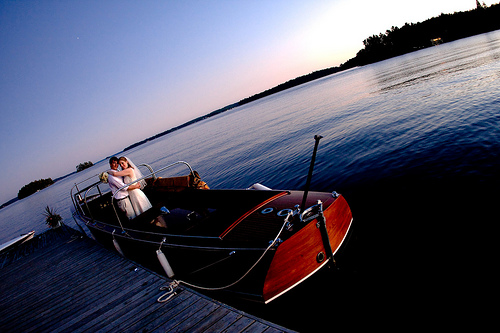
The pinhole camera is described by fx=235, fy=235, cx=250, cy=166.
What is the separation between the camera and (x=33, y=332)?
17.1ft

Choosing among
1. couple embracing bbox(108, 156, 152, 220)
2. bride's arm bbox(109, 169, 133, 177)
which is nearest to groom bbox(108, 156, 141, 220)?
couple embracing bbox(108, 156, 152, 220)

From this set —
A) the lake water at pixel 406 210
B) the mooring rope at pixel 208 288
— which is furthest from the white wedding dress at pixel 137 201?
the lake water at pixel 406 210

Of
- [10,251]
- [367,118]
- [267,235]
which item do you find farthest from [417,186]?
[10,251]

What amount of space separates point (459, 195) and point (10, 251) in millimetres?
21693

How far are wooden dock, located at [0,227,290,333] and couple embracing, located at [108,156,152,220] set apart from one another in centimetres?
158

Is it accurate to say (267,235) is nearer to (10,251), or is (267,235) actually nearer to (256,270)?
(256,270)

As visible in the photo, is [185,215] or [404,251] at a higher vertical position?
[185,215]

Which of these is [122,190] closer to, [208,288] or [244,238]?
[208,288]

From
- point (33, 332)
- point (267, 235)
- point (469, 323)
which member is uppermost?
point (267, 235)

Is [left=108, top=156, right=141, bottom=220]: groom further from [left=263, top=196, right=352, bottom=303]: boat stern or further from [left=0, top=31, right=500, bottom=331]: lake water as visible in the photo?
[left=263, top=196, right=352, bottom=303]: boat stern

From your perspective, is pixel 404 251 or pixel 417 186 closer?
pixel 404 251

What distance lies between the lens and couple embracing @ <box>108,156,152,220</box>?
23.4ft

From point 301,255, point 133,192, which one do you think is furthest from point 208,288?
point 133,192

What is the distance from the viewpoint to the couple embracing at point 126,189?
23.4 feet
